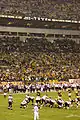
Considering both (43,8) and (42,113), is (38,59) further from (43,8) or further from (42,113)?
(42,113)

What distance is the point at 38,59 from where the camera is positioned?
188ft

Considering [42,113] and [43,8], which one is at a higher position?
[43,8]

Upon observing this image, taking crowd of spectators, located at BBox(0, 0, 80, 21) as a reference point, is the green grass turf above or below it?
below

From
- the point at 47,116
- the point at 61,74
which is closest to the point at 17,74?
the point at 61,74

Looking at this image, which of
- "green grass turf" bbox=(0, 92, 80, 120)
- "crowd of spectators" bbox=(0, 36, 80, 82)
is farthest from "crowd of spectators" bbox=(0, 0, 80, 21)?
"green grass turf" bbox=(0, 92, 80, 120)

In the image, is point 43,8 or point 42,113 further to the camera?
point 43,8

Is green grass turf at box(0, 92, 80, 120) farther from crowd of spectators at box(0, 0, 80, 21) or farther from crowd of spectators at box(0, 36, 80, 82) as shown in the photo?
crowd of spectators at box(0, 0, 80, 21)

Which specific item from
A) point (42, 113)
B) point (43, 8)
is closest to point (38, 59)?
point (43, 8)

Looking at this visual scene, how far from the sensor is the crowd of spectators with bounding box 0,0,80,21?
59.9 m

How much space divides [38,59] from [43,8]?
33.8ft

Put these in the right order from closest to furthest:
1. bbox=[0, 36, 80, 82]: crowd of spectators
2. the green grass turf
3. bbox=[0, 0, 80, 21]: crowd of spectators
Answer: the green grass turf < bbox=[0, 36, 80, 82]: crowd of spectators < bbox=[0, 0, 80, 21]: crowd of spectators

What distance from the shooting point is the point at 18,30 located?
6344 centimetres

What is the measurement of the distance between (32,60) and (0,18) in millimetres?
8505

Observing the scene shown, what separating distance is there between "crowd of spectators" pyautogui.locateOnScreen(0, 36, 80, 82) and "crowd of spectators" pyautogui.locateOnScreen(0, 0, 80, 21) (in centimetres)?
485
